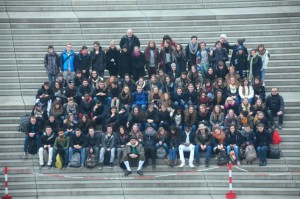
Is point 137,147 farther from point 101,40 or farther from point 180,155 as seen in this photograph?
point 101,40

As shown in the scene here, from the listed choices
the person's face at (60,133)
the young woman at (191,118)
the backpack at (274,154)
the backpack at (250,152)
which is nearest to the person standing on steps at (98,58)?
the person's face at (60,133)

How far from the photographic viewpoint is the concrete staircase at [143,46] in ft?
103

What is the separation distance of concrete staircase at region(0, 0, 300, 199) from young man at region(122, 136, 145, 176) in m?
0.31

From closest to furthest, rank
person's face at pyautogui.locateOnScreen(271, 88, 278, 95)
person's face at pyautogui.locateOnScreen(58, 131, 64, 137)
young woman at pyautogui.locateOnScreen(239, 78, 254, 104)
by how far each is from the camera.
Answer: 1. person's face at pyautogui.locateOnScreen(58, 131, 64, 137)
2. person's face at pyautogui.locateOnScreen(271, 88, 278, 95)
3. young woman at pyautogui.locateOnScreen(239, 78, 254, 104)

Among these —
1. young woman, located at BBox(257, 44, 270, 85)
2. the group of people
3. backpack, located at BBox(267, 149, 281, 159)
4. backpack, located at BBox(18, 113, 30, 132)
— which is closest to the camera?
the group of people

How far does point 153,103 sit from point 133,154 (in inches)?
86.9

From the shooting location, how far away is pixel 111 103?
109ft

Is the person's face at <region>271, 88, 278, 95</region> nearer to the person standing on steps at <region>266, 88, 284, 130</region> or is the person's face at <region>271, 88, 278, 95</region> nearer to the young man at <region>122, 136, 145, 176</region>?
the person standing on steps at <region>266, 88, 284, 130</region>

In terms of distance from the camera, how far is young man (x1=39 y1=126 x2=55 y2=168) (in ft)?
105

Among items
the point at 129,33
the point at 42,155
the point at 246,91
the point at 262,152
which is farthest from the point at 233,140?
the point at 42,155

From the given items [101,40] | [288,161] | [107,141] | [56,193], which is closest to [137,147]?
[107,141]

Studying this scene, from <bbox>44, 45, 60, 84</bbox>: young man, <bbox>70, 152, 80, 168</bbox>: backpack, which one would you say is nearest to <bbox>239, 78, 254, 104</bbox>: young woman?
<bbox>70, 152, 80, 168</bbox>: backpack

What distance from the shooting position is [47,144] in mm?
32125

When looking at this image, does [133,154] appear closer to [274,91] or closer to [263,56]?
[274,91]
